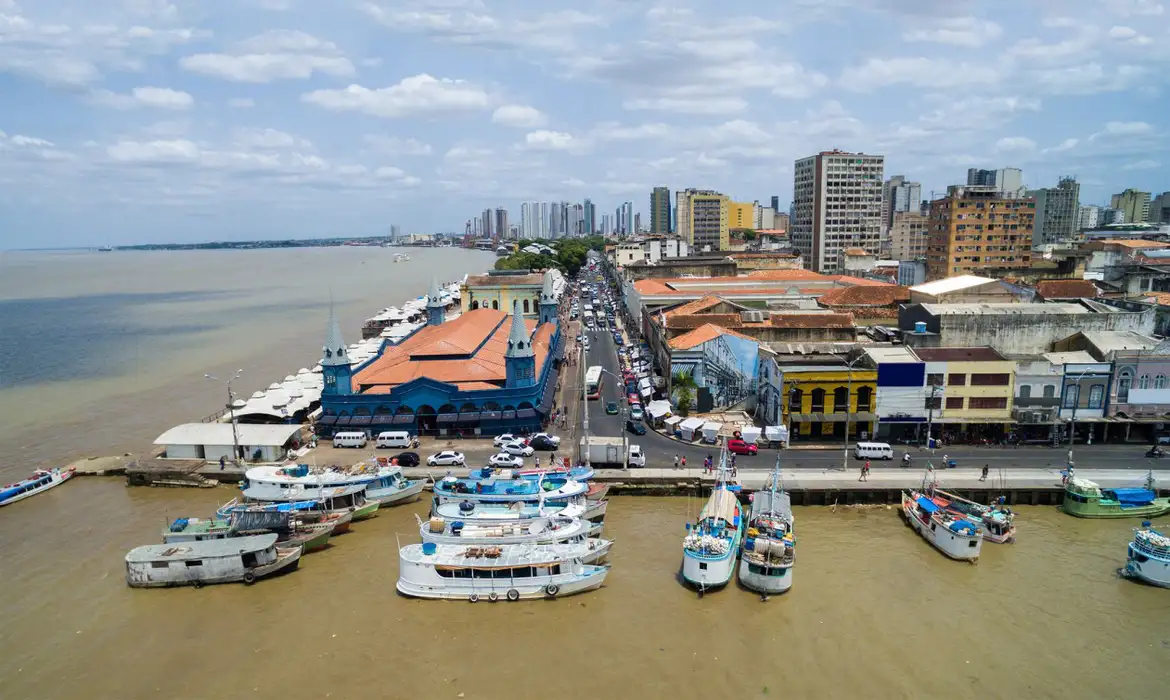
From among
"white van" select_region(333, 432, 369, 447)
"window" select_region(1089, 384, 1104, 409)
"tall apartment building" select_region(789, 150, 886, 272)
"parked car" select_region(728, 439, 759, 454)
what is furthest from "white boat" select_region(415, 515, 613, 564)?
"tall apartment building" select_region(789, 150, 886, 272)

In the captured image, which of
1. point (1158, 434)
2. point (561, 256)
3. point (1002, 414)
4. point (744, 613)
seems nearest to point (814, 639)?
point (744, 613)

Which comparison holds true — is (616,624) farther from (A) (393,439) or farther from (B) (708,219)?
(B) (708,219)

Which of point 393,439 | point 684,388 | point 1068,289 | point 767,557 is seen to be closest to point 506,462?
point 393,439

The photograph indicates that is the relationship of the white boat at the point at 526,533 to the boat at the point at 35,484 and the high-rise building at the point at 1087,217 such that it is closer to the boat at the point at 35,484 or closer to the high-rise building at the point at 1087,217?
the boat at the point at 35,484

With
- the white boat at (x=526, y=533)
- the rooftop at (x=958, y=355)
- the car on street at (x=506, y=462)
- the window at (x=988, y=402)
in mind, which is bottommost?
the white boat at (x=526, y=533)

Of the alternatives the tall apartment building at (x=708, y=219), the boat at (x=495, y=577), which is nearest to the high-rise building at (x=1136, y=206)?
the tall apartment building at (x=708, y=219)

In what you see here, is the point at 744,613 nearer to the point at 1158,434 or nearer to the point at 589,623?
the point at 589,623
